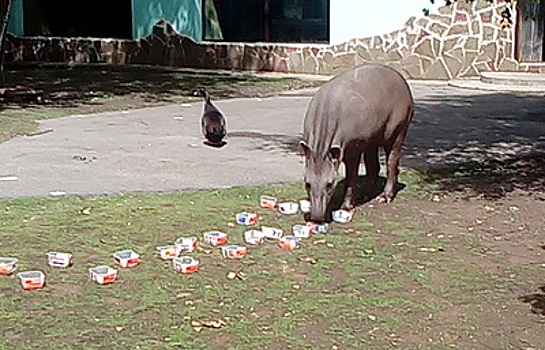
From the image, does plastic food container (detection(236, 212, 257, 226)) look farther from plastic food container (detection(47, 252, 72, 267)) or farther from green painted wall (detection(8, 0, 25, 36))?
green painted wall (detection(8, 0, 25, 36))

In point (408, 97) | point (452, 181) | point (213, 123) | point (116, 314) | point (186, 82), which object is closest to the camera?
point (116, 314)

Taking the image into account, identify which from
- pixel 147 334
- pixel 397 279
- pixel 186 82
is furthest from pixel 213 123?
pixel 186 82

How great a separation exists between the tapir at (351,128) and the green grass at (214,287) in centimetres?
36

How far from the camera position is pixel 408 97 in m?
6.94

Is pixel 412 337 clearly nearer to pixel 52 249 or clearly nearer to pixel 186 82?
pixel 52 249

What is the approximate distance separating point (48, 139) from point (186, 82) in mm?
6820

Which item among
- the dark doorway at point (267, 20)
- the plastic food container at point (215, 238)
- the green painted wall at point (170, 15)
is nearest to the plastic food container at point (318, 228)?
the plastic food container at point (215, 238)

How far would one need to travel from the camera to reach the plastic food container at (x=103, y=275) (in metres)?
4.93

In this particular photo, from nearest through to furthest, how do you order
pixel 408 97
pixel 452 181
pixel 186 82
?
pixel 408 97, pixel 452 181, pixel 186 82

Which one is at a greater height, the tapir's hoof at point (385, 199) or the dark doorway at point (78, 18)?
the dark doorway at point (78, 18)

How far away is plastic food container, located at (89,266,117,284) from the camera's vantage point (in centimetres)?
493

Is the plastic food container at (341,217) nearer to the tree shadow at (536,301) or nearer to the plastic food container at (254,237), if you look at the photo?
the plastic food container at (254,237)

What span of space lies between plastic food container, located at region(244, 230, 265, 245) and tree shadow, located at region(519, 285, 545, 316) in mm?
1793

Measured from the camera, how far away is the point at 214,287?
490 centimetres
